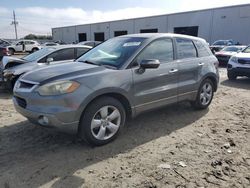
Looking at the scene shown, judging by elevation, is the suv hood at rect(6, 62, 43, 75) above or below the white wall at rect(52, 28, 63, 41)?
below

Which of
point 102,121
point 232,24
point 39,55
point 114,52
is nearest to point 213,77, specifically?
point 114,52

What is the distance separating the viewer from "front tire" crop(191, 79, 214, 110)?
5537 mm

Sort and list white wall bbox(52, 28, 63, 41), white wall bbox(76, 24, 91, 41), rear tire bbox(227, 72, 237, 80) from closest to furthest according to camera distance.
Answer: rear tire bbox(227, 72, 237, 80) < white wall bbox(76, 24, 91, 41) < white wall bbox(52, 28, 63, 41)

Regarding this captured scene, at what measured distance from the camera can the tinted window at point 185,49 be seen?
4996 millimetres

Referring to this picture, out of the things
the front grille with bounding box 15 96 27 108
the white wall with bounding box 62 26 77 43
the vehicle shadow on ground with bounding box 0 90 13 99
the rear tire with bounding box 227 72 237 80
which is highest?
the white wall with bounding box 62 26 77 43

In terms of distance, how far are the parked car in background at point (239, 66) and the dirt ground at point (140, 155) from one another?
4737 millimetres

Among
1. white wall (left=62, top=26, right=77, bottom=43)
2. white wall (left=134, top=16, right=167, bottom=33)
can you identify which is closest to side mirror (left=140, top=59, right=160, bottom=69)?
white wall (left=134, top=16, right=167, bottom=33)

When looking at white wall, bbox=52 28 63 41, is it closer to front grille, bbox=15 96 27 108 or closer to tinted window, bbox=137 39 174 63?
tinted window, bbox=137 39 174 63

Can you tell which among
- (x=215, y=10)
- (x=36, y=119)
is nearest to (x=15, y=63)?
(x=36, y=119)

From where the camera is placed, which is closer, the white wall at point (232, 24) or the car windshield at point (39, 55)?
the car windshield at point (39, 55)

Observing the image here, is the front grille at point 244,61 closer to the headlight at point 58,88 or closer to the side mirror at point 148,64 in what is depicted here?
the side mirror at point 148,64

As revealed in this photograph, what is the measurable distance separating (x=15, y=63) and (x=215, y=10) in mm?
27615

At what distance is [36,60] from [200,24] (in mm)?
27783

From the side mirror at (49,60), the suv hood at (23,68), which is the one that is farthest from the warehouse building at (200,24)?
the suv hood at (23,68)
